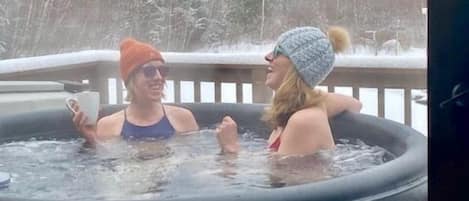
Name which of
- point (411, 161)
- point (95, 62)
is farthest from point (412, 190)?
point (95, 62)

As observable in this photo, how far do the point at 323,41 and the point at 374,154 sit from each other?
30cm

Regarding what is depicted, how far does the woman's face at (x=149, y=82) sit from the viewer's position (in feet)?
6.49

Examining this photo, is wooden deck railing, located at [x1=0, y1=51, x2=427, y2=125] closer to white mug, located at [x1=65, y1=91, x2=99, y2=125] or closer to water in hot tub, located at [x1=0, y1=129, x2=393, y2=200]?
white mug, located at [x1=65, y1=91, x2=99, y2=125]

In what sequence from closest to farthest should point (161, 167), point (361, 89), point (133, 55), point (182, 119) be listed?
point (361, 89) → point (161, 167) → point (133, 55) → point (182, 119)

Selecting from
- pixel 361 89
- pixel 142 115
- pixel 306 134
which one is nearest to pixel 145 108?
pixel 142 115

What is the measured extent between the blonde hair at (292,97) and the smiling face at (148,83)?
34cm

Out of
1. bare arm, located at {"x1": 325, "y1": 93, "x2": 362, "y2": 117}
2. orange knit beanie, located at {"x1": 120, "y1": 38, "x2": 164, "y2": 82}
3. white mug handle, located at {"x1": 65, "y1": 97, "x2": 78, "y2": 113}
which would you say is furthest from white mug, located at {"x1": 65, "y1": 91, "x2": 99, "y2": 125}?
bare arm, located at {"x1": 325, "y1": 93, "x2": 362, "y2": 117}

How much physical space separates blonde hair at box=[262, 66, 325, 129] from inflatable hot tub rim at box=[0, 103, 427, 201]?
9cm

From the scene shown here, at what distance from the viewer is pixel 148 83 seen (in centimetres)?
207

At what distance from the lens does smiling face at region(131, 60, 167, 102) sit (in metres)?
1.99

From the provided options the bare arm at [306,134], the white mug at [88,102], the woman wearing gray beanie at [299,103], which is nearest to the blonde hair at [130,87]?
the white mug at [88,102]

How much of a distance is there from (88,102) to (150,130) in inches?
10.2

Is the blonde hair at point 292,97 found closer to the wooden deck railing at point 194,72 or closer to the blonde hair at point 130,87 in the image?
the wooden deck railing at point 194,72

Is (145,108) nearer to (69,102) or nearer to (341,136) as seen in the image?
(69,102)
